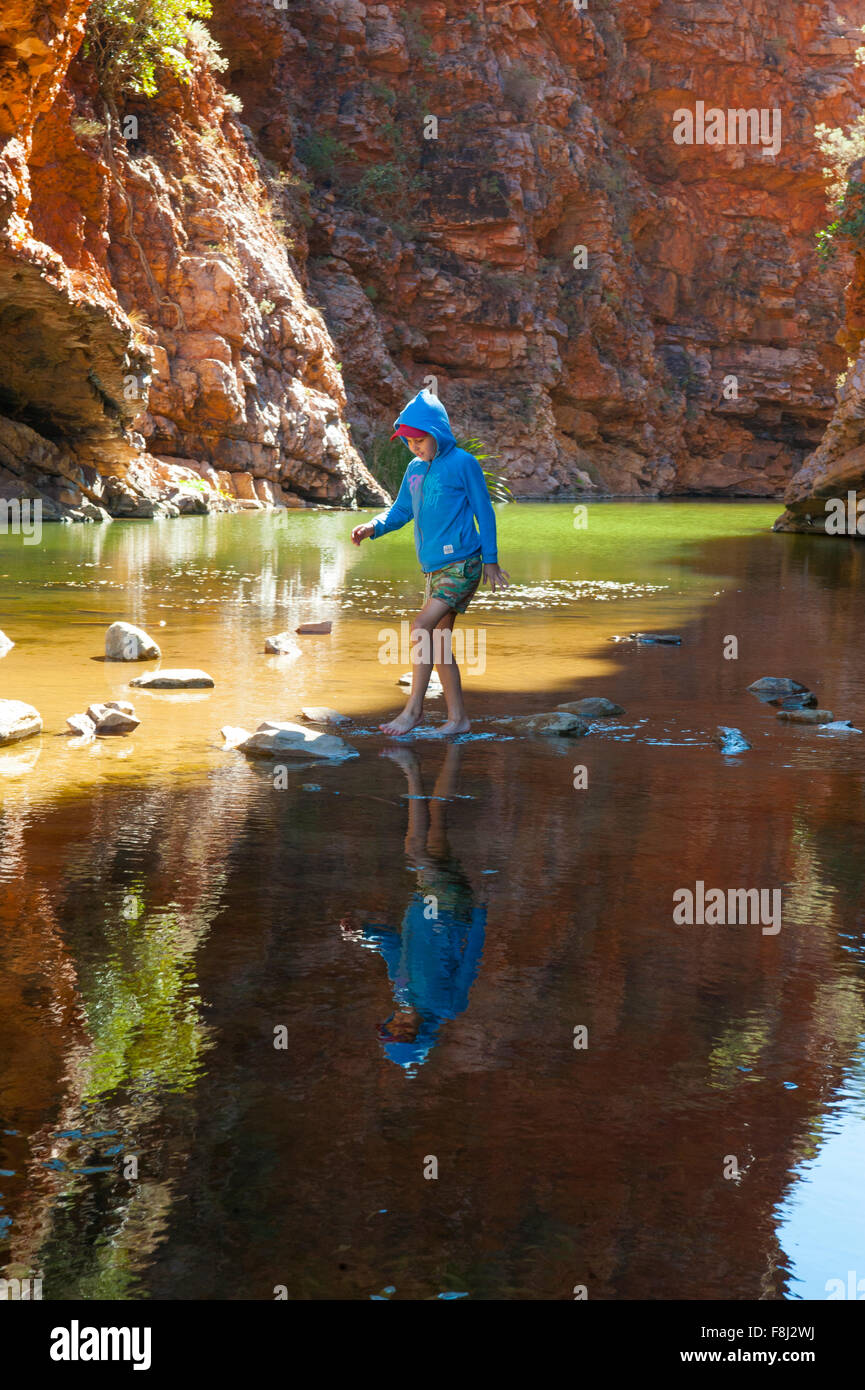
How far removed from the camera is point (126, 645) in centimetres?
974

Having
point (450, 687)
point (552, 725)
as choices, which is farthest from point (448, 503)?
point (552, 725)

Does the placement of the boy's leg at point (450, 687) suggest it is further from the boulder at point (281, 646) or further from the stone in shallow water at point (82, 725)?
the boulder at point (281, 646)

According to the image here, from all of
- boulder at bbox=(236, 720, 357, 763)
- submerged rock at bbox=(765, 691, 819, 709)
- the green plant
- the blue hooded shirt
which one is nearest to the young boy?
the blue hooded shirt

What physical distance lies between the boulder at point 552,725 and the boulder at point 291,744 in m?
1.14

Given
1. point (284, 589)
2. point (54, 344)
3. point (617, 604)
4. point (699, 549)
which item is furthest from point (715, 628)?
point (54, 344)

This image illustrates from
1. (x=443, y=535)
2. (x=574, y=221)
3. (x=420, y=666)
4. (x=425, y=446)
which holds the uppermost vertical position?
(x=574, y=221)

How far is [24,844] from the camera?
505 centimetres

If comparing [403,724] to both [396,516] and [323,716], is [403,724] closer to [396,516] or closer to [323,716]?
[323,716]

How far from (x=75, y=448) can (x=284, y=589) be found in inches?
681

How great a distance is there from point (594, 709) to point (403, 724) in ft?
4.14

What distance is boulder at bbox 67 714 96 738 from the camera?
23.5 ft

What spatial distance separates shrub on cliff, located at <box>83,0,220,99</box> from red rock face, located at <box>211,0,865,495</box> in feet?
48.6
